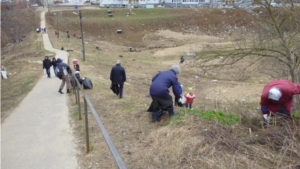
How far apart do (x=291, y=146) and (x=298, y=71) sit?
552cm

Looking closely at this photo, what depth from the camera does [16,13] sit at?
5634 cm

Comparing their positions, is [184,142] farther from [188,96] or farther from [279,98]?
[188,96]

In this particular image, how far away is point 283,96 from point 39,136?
17.2 ft

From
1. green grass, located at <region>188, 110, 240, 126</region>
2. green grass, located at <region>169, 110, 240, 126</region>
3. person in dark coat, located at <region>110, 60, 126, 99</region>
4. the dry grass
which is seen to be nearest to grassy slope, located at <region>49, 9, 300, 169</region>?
green grass, located at <region>169, 110, 240, 126</region>

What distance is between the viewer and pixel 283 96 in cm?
512

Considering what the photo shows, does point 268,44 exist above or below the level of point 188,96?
above

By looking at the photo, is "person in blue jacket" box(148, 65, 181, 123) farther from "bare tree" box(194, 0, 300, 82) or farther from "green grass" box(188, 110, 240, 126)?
"bare tree" box(194, 0, 300, 82)

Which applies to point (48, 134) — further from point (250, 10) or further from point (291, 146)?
point (250, 10)

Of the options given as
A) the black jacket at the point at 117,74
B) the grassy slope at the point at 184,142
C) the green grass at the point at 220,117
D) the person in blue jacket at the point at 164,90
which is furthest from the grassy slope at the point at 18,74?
the green grass at the point at 220,117

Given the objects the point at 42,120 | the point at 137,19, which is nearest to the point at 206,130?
the point at 42,120

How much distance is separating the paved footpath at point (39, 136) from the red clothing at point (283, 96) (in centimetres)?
360

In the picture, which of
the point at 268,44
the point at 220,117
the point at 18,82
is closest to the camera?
the point at 220,117

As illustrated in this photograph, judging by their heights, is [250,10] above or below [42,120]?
above

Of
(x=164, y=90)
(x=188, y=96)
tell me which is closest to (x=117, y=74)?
(x=188, y=96)
